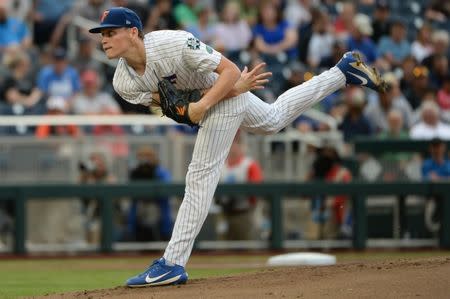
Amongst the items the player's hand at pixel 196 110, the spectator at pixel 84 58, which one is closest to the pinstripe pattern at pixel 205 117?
the player's hand at pixel 196 110

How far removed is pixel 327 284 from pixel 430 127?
8418 millimetres

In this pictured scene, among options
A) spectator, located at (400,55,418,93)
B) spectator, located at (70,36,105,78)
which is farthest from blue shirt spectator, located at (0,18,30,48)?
spectator, located at (400,55,418,93)

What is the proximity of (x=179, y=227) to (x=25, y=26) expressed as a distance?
9187 millimetres

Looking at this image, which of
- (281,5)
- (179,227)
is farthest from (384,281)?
(281,5)

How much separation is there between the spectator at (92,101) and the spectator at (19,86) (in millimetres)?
524

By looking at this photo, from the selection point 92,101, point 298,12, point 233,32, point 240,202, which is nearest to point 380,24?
point 298,12

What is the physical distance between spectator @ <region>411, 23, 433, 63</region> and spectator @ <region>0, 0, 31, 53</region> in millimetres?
6254

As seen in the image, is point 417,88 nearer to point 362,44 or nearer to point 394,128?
point 362,44

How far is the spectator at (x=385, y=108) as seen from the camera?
1592 cm

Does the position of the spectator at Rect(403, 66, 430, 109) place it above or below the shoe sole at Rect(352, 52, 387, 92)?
above

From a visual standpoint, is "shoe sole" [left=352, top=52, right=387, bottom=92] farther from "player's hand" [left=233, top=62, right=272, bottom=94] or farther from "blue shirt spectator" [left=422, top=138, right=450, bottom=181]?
"blue shirt spectator" [left=422, top=138, right=450, bottom=181]

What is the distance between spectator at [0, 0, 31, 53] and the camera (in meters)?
16.1

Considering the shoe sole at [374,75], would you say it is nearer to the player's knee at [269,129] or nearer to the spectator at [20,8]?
the player's knee at [269,129]

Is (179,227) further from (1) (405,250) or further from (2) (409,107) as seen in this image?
(2) (409,107)
